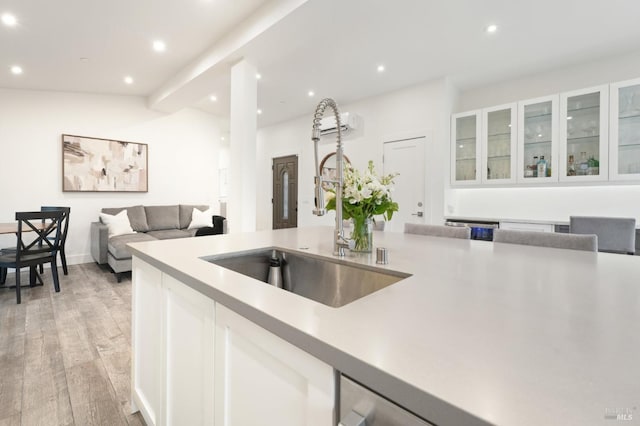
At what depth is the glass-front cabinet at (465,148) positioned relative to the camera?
3.96 meters

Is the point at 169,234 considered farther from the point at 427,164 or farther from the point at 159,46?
the point at 427,164

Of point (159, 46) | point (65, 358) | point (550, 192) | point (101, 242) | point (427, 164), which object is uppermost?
point (159, 46)

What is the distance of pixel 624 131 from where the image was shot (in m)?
3.06

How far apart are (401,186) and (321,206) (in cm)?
349

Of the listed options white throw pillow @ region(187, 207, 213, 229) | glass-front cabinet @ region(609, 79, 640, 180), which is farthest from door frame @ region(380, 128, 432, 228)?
white throw pillow @ region(187, 207, 213, 229)

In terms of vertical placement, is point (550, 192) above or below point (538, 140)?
below

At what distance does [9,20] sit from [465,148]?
17.1ft

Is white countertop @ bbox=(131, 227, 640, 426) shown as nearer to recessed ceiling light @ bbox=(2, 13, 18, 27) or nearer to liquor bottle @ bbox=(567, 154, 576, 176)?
liquor bottle @ bbox=(567, 154, 576, 176)

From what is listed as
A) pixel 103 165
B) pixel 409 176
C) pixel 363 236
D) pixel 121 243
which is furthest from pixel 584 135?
pixel 103 165

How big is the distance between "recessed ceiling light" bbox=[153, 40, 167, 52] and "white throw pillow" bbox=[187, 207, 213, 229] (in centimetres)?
281

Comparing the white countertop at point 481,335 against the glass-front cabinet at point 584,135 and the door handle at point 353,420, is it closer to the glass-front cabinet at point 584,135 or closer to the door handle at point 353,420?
the door handle at point 353,420

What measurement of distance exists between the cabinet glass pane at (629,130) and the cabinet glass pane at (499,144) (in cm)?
99

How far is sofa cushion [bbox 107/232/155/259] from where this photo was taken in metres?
3.77

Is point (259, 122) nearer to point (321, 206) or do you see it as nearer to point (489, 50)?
point (489, 50)
